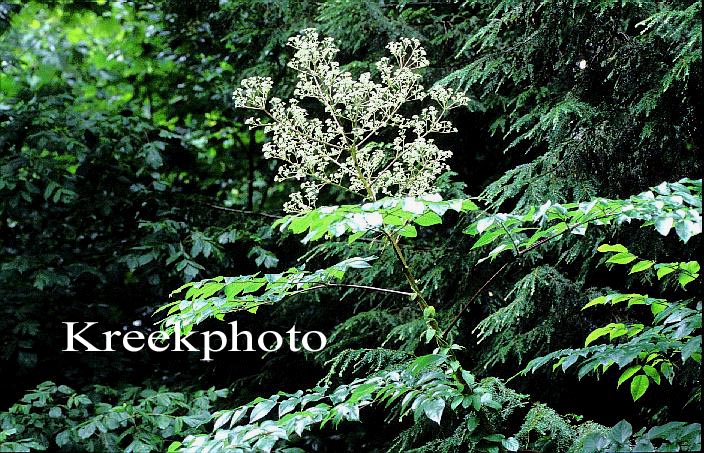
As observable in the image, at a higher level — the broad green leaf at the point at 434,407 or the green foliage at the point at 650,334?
the green foliage at the point at 650,334

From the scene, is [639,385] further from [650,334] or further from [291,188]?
[291,188]

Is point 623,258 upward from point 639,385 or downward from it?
upward

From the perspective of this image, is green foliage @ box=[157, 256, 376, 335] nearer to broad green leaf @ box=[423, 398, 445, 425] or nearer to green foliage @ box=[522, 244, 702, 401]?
broad green leaf @ box=[423, 398, 445, 425]

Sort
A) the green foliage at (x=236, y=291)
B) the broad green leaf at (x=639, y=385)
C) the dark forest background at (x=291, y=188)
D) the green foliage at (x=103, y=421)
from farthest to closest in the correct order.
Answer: the green foliage at (x=103, y=421) → the dark forest background at (x=291, y=188) → the broad green leaf at (x=639, y=385) → the green foliage at (x=236, y=291)

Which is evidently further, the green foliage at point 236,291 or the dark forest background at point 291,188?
the dark forest background at point 291,188

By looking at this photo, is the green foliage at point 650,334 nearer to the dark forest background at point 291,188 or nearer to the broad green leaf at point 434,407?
the dark forest background at point 291,188

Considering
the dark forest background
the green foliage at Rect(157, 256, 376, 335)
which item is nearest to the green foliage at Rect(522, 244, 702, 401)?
the dark forest background

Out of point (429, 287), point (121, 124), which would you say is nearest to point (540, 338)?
point (429, 287)

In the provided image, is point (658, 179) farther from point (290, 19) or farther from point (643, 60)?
point (290, 19)

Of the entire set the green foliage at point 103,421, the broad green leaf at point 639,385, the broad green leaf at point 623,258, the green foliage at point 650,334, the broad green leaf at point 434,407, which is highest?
the broad green leaf at point 623,258

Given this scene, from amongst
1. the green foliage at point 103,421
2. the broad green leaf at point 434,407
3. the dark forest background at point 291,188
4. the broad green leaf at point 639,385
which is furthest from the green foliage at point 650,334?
the green foliage at point 103,421

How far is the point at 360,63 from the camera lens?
3.23m

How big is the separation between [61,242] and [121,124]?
746 millimetres

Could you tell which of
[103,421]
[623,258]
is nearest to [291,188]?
Answer: [103,421]
